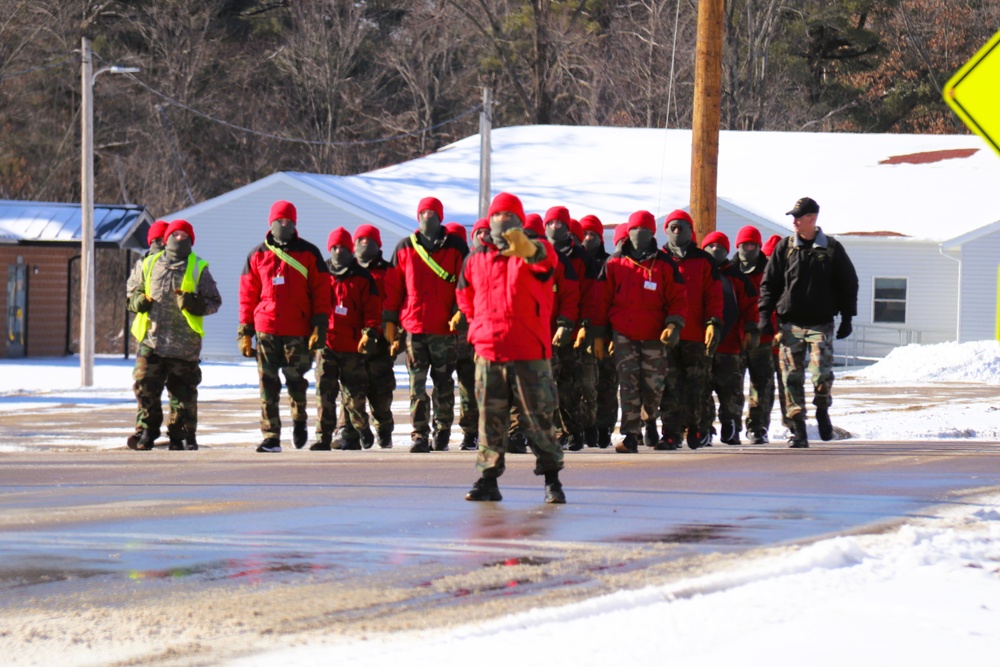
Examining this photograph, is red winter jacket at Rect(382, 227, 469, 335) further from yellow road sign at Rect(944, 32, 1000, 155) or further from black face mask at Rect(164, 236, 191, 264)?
yellow road sign at Rect(944, 32, 1000, 155)

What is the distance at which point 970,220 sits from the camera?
1550 inches

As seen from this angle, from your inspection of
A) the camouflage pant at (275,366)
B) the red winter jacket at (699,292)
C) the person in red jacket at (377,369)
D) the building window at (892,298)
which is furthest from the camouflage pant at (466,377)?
the building window at (892,298)

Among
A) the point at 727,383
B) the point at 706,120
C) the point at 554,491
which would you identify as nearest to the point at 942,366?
the point at 706,120

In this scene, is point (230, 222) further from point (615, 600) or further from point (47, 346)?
point (615, 600)

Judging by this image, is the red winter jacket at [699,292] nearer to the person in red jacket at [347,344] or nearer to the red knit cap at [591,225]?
the red knit cap at [591,225]

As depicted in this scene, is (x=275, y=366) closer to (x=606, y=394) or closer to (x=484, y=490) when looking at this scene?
(x=606, y=394)

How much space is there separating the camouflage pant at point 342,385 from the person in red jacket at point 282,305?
0.31 m

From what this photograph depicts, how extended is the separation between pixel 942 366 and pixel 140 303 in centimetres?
2085

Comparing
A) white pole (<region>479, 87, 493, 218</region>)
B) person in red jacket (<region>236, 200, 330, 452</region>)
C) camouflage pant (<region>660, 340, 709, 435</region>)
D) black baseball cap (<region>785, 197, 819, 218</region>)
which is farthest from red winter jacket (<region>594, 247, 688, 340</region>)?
white pole (<region>479, 87, 493, 218</region>)

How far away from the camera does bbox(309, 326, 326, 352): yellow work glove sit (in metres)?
13.7

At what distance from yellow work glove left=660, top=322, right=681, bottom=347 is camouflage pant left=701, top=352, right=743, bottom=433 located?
171 centimetres

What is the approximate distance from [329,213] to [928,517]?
29287 millimetres

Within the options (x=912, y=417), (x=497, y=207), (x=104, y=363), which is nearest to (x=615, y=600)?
(x=497, y=207)

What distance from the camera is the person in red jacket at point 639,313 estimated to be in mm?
13453
